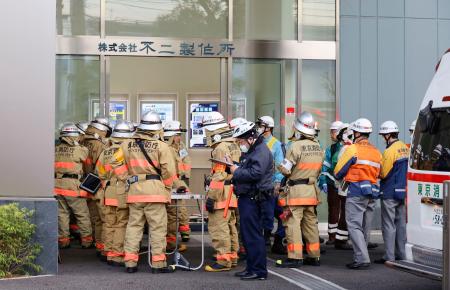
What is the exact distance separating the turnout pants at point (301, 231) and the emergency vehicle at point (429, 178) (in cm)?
271

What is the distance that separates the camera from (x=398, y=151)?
11391 millimetres

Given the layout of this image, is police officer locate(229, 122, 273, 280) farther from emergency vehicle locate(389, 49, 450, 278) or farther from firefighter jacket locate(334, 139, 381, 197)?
emergency vehicle locate(389, 49, 450, 278)

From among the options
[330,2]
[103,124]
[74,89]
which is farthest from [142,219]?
[330,2]

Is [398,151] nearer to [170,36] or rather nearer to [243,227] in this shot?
[243,227]

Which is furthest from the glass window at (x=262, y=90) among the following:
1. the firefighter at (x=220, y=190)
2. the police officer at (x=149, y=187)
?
the police officer at (x=149, y=187)

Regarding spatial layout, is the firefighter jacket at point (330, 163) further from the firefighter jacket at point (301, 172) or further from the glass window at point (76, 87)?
the glass window at point (76, 87)

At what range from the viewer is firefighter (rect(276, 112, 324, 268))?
11047 mm

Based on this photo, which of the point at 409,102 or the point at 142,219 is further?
the point at 409,102

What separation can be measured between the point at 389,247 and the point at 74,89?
6981 mm

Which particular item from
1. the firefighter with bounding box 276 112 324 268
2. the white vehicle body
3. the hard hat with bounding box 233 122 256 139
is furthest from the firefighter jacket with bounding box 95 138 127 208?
the white vehicle body

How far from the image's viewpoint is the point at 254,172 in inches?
385

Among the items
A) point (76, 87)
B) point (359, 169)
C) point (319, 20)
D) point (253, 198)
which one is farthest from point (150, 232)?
point (319, 20)

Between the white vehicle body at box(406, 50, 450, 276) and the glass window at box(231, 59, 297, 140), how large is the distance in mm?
7644

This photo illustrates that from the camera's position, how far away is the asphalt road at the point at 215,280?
30.9 feet
